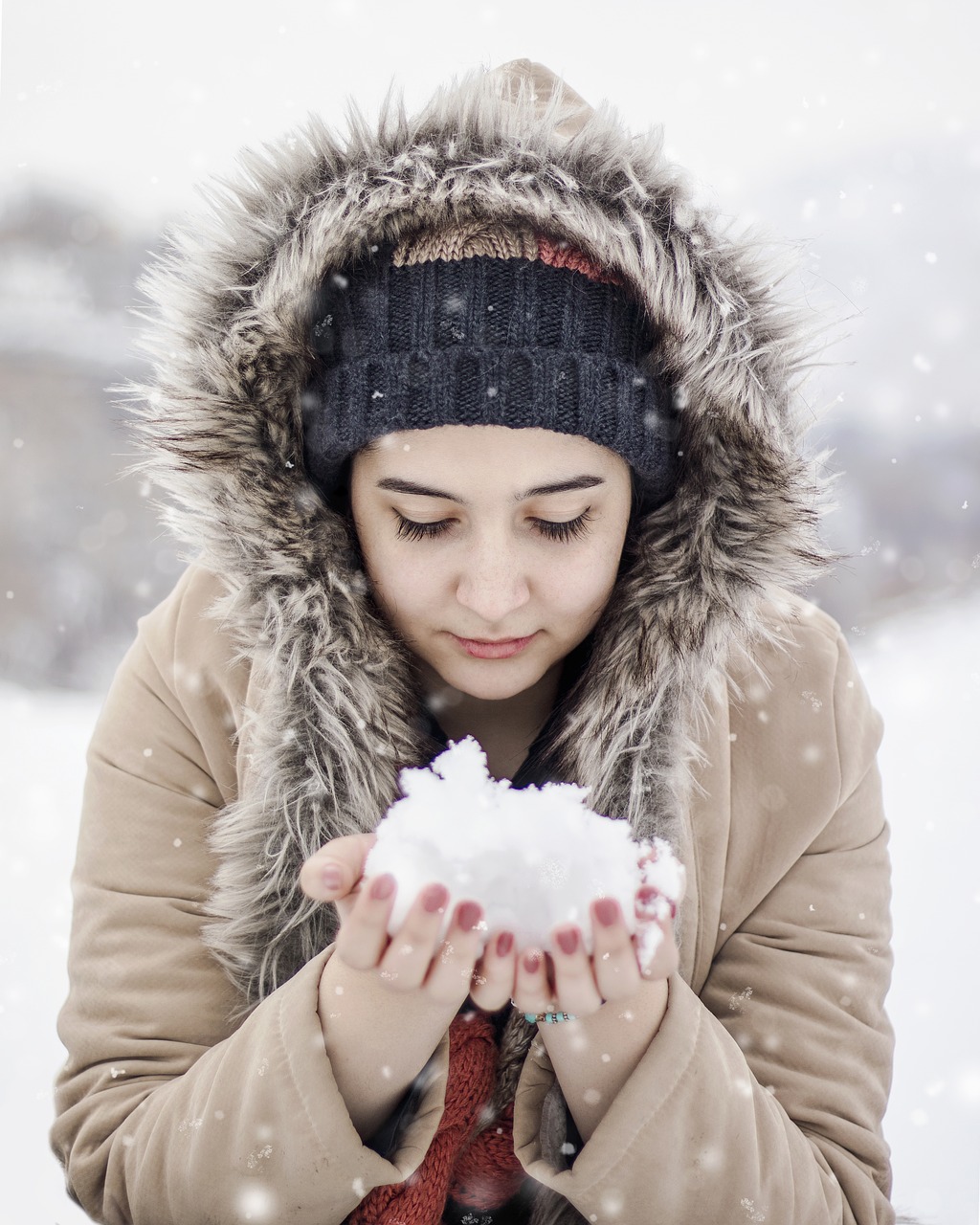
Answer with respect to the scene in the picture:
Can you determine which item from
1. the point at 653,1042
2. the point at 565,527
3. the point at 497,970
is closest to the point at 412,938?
the point at 497,970

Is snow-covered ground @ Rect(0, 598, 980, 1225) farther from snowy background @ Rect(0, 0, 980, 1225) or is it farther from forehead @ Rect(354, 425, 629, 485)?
forehead @ Rect(354, 425, 629, 485)

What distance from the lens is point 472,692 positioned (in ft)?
4.85

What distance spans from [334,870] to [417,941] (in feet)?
0.41

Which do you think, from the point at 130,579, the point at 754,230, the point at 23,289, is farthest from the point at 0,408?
the point at 754,230

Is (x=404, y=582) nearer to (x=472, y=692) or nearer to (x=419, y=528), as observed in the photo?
(x=419, y=528)

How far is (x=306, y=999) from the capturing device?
1.19 metres

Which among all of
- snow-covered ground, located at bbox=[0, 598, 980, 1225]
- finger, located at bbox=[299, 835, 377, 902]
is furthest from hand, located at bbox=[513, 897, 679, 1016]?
snow-covered ground, located at bbox=[0, 598, 980, 1225]

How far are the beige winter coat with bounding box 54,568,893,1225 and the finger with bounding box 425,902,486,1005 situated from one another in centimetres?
24

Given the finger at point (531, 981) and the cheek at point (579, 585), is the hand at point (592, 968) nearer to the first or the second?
the finger at point (531, 981)

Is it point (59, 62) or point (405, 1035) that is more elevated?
point (59, 62)

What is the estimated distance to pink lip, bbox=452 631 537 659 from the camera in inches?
56.0

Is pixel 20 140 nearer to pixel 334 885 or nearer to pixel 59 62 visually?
pixel 59 62

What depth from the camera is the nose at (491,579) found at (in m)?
1.30

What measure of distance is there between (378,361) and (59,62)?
4158 millimetres
